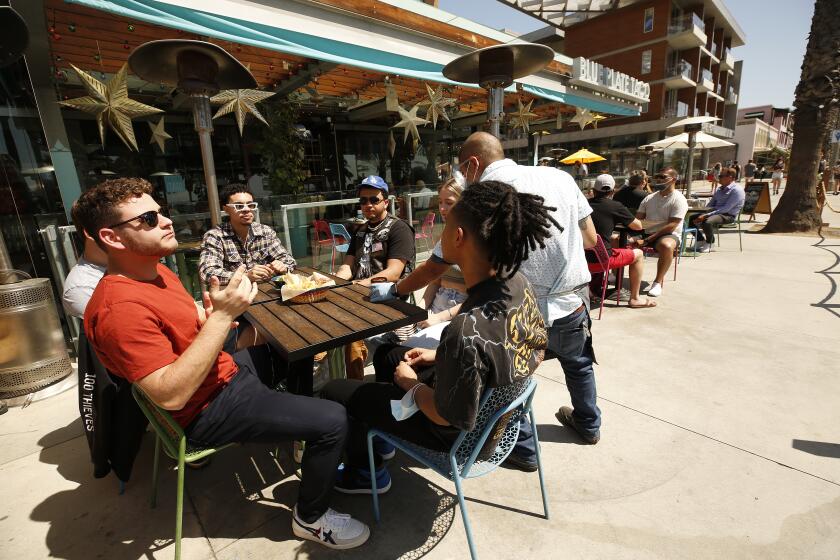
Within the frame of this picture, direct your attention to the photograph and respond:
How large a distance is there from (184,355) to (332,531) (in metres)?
1.04

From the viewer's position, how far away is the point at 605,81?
934cm

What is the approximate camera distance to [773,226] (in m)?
8.96

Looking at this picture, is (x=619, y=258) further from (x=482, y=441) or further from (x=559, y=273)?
(x=482, y=441)

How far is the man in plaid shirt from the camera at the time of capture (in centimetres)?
312

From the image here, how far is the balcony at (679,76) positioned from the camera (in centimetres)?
2665

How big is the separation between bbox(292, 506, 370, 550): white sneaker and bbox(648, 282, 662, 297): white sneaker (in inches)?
183

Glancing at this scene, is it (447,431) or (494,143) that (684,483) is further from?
(494,143)

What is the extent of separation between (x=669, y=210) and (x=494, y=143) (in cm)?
443

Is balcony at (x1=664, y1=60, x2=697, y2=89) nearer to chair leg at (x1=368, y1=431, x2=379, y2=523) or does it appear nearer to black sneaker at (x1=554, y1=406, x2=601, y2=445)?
black sneaker at (x1=554, y1=406, x2=601, y2=445)

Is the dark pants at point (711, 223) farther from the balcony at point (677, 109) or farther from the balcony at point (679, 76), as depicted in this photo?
the balcony at point (677, 109)

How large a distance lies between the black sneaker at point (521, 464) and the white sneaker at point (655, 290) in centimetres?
370

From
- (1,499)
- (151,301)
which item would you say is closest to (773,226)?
(151,301)

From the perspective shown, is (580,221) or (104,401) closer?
(104,401)

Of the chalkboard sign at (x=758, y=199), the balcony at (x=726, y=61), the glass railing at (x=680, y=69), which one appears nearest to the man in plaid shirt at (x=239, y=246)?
the chalkboard sign at (x=758, y=199)
